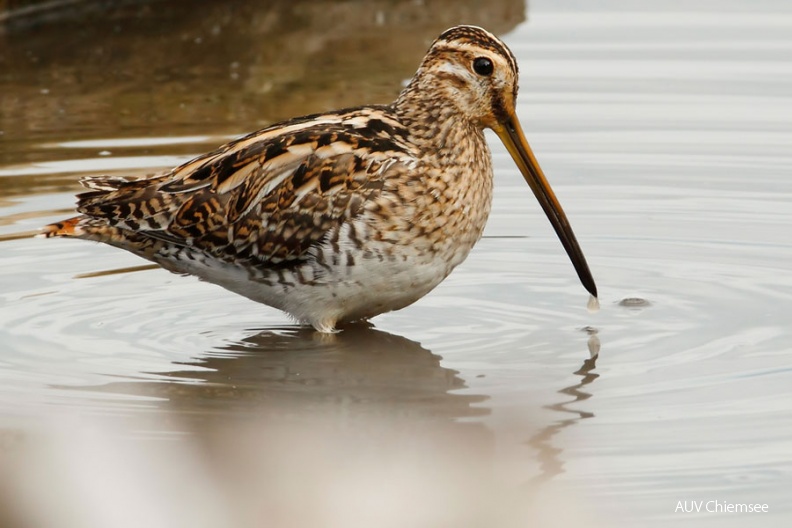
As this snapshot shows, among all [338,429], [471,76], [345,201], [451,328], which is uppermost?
[471,76]

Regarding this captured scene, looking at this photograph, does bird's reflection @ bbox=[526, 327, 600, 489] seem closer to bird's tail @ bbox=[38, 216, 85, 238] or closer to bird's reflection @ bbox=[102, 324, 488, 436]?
bird's reflection @ bbox=[102, 324, 488, 436]

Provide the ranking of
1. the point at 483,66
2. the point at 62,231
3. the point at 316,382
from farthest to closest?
the point at 62,231
the point at 483,66
the point at 316,382

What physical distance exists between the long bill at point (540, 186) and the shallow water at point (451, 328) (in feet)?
0.78

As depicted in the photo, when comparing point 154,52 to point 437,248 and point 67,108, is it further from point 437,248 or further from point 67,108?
point 437,248

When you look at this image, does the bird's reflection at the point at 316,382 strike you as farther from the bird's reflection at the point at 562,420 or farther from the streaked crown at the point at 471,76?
the streaked crown at the point at 471,76

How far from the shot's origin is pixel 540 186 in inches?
320

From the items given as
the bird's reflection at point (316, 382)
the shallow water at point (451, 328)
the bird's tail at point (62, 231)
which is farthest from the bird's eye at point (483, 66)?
the bird's tail at point (62, 231)

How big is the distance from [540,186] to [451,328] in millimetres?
889

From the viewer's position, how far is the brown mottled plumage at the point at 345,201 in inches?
294

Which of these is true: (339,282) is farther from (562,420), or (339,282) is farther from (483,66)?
(562,420)

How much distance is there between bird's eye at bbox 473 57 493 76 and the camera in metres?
7.66

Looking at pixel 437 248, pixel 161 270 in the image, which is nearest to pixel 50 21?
pixel 161 270

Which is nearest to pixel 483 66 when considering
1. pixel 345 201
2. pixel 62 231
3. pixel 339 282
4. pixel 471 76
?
pixel 471 76

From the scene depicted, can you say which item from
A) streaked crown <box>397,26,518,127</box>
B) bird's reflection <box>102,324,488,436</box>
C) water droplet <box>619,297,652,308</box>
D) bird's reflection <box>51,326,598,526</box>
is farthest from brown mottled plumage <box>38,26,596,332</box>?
water droplet <box>619,297,652,308</box>
